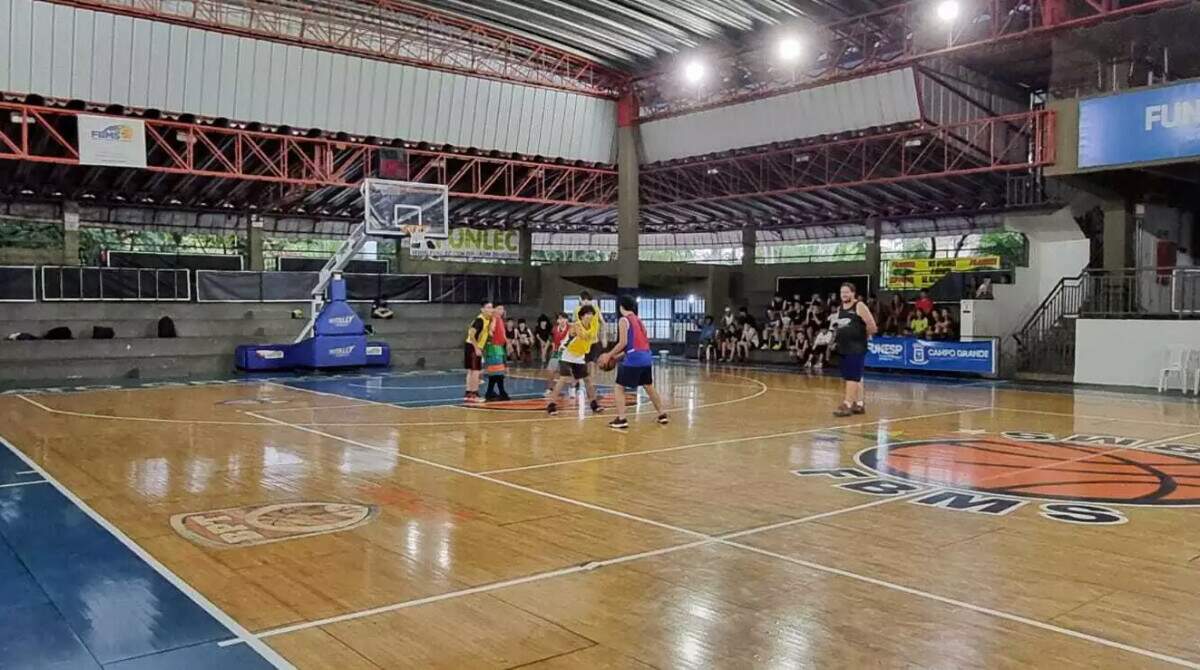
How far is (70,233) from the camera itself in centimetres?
2744

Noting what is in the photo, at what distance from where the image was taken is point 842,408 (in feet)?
42.7

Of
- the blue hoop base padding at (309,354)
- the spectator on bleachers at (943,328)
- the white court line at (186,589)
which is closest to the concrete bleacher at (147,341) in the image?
the blue hoop base padding at (309,354)

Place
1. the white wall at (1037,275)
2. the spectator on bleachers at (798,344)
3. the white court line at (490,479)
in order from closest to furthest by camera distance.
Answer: the white court line at (490,479)
the white wall at (1037,275)
the spectator on bleachers at (798,344)

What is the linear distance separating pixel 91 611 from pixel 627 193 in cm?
2517

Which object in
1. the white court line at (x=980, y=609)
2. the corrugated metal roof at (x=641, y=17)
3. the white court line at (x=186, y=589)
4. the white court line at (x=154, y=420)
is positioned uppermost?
the corrugated metal roof at (x=641, y=17)

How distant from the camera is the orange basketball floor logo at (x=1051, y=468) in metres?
7.57

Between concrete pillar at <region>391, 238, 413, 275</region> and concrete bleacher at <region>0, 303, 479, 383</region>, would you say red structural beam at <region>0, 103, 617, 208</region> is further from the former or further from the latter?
concrete pillar at <region>391, 238, 413, 275</region>

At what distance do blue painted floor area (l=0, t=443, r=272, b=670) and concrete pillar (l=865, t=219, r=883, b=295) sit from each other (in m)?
29.2

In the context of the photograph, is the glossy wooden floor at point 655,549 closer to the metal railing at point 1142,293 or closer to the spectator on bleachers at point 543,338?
the metal railing at point 1142,293

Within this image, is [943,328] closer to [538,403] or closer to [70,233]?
[538,403]

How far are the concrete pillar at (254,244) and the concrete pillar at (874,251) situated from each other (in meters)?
20.9

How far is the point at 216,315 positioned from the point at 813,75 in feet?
56.2

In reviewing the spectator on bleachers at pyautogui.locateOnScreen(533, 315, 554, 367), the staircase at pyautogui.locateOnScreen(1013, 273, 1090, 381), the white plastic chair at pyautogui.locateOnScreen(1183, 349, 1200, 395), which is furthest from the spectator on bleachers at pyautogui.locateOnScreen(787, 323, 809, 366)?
the white plastic chair at pyautogui.locateOnScreen(1183, 349, 1200, 395)

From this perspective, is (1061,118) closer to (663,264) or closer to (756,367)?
(756,367)
